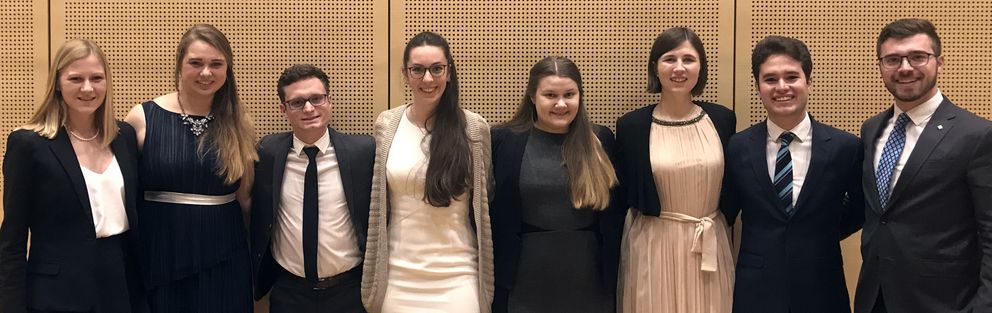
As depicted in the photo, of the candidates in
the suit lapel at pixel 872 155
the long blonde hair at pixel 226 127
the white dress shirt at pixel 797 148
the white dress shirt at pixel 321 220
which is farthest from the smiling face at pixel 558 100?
the long blonde hair at pixel 226 127

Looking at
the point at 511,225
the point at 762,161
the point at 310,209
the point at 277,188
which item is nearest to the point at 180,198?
the point at 277,188

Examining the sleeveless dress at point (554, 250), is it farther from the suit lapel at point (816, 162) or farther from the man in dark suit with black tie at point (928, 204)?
the man in dark suit with black tie at point (928, 204)

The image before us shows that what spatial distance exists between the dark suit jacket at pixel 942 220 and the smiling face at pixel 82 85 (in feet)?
10.8

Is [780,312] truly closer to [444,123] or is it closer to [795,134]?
[795,134]

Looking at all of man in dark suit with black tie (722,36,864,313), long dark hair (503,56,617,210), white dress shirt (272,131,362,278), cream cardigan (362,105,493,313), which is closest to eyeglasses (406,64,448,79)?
cream cardigan (362,105,493,313)

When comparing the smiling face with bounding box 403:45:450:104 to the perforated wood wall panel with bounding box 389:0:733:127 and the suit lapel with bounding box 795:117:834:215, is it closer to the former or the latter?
the perforated wood wall panel with bounding box 389:0:733:127

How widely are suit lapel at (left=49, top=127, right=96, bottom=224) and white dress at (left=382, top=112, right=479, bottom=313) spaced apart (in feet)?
4.05

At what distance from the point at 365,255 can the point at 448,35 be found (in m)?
1.47

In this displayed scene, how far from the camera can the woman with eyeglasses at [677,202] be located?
330 centimetres

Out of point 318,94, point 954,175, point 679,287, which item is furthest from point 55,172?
point 954,175

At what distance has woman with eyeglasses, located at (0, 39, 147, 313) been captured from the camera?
286 centimetres

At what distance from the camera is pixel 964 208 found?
274 centimetres

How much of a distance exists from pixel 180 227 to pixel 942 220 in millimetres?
3140

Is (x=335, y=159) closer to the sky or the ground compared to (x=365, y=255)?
closer to the sky
